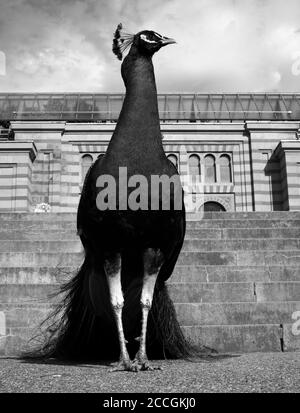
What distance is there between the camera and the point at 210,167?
33781 millimetres

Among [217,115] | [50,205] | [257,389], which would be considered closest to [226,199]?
[217,115]

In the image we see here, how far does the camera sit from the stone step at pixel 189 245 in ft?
35.5

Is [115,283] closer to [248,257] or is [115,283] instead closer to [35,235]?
[248,257]

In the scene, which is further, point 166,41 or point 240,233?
point 240,233

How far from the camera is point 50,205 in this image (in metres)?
32.1

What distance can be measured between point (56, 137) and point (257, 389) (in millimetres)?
31292

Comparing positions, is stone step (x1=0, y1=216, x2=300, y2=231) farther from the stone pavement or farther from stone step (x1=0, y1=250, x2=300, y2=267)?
the stone pavement

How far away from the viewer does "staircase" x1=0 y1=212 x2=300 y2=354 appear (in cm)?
660

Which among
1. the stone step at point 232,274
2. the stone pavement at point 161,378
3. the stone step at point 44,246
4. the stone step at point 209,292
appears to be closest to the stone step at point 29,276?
the stone step at point 209,292

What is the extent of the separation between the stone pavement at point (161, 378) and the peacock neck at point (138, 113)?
1879 mm

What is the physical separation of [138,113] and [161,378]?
233cm

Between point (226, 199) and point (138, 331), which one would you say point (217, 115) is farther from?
point (138, 331)
